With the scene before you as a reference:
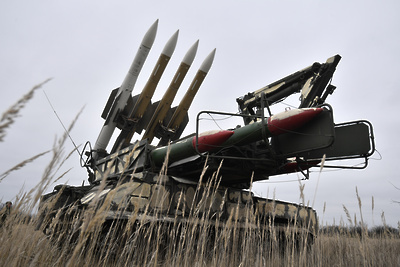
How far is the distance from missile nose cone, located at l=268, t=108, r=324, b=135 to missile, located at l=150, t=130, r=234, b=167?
2.32 feet

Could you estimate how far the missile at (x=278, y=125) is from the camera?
4.33 meters

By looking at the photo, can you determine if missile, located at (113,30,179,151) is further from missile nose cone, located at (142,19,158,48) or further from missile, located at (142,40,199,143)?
missile nose cone, located at (142,19,158,48)

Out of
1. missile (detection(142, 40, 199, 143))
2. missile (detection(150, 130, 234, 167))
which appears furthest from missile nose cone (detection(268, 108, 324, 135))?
missile (detection(142, 40, 199, 143))

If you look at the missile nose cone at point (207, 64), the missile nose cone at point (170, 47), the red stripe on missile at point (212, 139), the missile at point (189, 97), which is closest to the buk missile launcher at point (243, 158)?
the red stripe on missile at point (212, 139)

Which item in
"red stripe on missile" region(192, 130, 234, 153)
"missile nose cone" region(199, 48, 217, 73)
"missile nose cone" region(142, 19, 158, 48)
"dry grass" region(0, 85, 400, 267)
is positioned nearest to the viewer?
"dry grass" region(0, 85, 400, 267)

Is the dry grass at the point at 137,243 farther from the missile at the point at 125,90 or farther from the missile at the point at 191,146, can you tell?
the missile at the point at 125,90

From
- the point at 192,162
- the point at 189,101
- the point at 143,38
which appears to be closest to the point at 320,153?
the point at 192,162

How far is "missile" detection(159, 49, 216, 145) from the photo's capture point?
33.5 ft

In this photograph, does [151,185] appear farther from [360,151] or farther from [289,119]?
[360,151]

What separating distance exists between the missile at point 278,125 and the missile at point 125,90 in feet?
18.9

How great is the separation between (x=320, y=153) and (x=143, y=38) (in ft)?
24.3

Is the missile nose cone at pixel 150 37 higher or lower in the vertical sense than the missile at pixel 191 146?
higher

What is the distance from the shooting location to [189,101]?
10297 millimetres

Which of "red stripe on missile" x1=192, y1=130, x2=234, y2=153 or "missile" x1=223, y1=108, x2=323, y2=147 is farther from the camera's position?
"red stripe on missile" x1=192, y1=130, x2=234, y2=153
